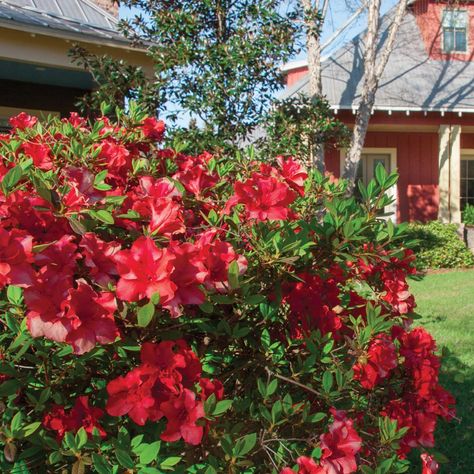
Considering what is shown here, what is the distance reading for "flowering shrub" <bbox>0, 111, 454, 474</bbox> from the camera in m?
1.27

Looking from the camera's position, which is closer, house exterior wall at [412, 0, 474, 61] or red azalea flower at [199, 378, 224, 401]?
red azalea flower at [199, 378, 224, 401]

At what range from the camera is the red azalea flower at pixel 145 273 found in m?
1.19

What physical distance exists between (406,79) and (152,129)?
1329 cm

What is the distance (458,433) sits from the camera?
12.8ft

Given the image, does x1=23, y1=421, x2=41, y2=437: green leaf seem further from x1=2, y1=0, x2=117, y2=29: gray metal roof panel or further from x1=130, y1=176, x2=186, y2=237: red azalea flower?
x1=2, y1=0, x2=117, y2=29: gray metal roof panel

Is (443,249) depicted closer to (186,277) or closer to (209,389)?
(209,389)

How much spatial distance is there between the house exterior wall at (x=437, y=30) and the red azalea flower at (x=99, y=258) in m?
15.7

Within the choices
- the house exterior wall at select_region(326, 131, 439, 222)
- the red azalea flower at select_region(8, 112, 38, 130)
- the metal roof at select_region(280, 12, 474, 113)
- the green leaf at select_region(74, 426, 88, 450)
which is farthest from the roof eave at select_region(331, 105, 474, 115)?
the green leaf at select_region(74, 426, 88, 450)

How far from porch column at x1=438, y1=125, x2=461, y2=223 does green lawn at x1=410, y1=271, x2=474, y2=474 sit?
8.99 feet

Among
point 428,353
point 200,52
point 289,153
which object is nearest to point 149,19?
point 200,52

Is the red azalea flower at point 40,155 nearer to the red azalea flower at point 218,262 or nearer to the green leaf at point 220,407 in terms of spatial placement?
the red azalea flower at point 218,262

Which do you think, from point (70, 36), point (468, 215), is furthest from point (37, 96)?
point (468, 215)

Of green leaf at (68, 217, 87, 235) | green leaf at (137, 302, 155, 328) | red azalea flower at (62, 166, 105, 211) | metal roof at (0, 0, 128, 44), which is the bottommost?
green leaf at (137, 302, 155, 328)

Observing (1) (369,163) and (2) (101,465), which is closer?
(2) (101,465)
